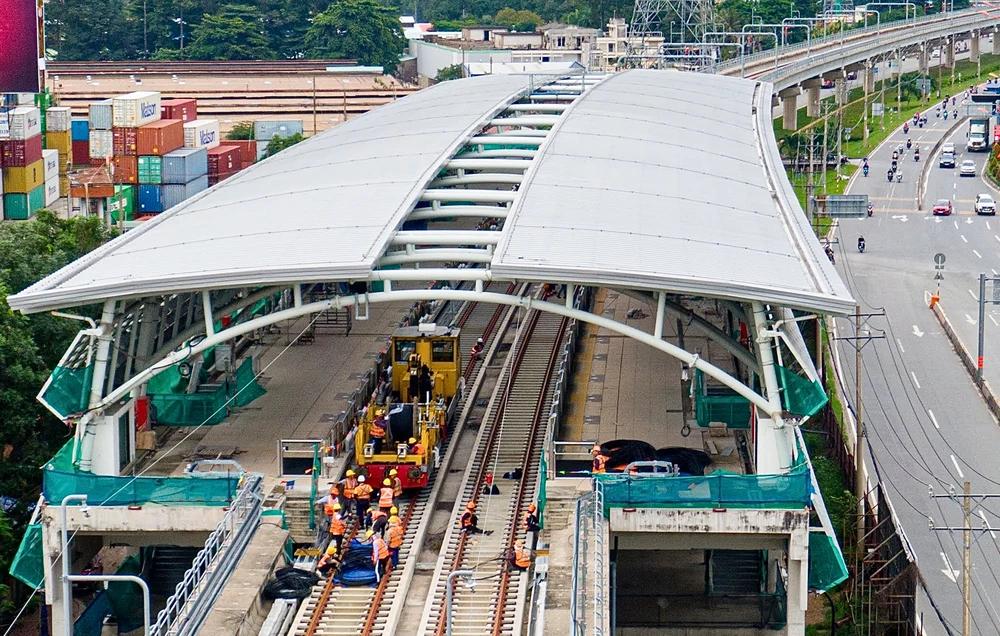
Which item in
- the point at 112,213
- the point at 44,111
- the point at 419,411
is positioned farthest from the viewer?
the point at 44,111

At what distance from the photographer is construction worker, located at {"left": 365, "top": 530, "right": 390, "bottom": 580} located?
3419 centimetres

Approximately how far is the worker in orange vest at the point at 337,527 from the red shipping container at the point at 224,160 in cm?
6489

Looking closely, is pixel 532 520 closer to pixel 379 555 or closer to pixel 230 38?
pixel 379 555

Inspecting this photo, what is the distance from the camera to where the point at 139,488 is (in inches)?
1388

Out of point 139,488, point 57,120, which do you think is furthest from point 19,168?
point 139,488

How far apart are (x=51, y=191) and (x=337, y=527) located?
62.9 metres

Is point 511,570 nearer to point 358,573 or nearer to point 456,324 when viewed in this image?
point 358,573

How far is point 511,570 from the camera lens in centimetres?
3447

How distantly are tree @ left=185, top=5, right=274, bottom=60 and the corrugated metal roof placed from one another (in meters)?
116

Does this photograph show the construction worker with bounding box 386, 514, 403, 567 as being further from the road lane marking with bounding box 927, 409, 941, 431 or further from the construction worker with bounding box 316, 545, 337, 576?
the road lane marking with bounding box 927, 409, 941, 431

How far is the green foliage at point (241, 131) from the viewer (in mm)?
128875

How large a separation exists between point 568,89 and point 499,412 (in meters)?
22.7

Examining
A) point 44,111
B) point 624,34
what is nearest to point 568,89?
point 44,111

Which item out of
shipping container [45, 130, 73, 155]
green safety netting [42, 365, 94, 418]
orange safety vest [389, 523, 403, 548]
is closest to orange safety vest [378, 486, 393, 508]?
orange safety vest [389, 523, 403, 548]
